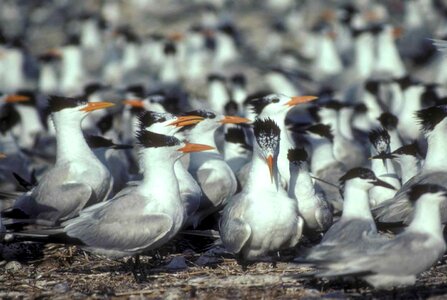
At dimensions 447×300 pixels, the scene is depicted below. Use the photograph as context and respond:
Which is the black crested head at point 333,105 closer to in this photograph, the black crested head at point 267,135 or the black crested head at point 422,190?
the black crested head at point 267,135

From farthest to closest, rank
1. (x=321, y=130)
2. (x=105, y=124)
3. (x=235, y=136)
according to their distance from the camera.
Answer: (x=105, y=124), (x=321, y=130), (x=235, y=136)

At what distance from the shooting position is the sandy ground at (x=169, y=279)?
7156mm

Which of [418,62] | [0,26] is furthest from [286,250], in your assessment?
[0,26]

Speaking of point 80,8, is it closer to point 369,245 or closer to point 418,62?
point 418,62

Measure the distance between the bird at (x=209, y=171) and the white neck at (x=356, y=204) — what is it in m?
1.98

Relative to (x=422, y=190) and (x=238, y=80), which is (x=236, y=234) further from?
(x=238, y=80)

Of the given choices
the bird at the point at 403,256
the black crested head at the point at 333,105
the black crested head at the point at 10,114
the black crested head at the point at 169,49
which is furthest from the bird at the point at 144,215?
the black crested head at the point at 169,49

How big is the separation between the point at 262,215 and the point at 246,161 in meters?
3.22

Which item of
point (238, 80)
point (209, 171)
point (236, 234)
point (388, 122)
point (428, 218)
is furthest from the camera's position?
point (238, 80)

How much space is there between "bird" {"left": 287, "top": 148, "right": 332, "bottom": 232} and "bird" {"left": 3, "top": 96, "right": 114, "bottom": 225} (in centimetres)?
172

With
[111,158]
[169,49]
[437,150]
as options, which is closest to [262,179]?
[437,150]

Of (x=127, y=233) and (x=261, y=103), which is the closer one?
(x=127, y=233)

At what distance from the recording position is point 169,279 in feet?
25.9

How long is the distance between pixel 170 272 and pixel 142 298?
42.1 inches
